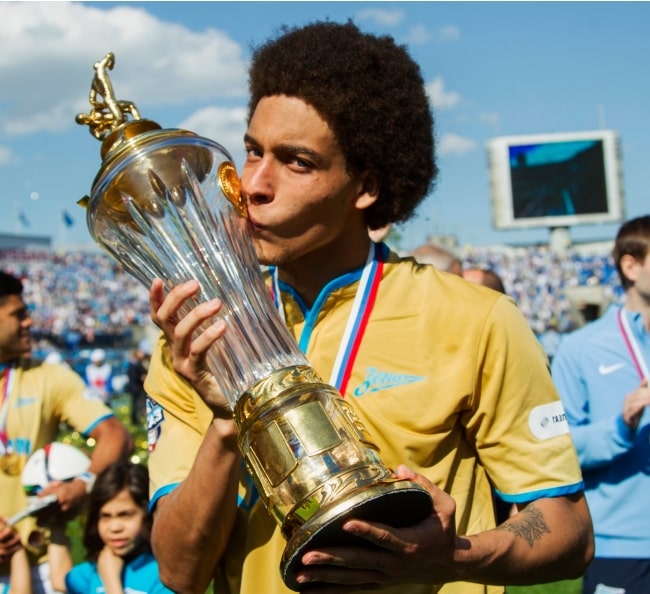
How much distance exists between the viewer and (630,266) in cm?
455

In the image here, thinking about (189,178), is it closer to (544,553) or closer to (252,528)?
(252,528)

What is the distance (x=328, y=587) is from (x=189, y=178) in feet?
3.23

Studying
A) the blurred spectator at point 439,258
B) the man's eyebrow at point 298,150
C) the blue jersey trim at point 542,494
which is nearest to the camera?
the blue jersey trim at point 542,494

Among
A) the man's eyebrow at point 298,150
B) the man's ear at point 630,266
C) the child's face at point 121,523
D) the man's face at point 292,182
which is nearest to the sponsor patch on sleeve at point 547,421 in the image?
the man's face at point 292,182

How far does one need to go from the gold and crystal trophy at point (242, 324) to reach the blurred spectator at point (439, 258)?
14.1 ft

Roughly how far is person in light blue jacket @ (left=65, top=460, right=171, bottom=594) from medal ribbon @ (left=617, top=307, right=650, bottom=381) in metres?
2.69

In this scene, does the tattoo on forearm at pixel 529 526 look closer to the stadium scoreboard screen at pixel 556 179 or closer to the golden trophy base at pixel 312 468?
the golden trophy base at pixel 312 468

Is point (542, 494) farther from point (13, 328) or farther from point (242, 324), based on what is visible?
point (13, 328)

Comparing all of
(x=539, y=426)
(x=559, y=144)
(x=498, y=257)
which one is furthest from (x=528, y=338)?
(x=498, y=257)

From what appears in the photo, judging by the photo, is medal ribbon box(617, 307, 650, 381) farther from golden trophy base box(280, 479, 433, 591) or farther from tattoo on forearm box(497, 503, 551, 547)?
golden trophy base box(280, 479, 433, 591)

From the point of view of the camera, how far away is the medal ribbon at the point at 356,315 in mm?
2240

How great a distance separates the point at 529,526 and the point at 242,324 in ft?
2.70

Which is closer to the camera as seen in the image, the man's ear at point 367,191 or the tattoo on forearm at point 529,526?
the tattoo on forearm at point 529,526

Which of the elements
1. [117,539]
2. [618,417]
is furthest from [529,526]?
[117,539]
